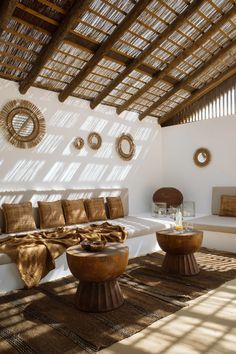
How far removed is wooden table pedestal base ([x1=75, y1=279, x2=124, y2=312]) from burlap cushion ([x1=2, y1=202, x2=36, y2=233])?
64.8 inches

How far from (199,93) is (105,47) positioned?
2.70m

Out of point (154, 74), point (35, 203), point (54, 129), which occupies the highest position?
point (154, 74)

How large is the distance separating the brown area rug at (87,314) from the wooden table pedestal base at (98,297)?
0.19ft

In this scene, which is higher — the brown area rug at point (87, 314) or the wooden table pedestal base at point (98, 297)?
the wooden table pedestal base at point (98, 297)

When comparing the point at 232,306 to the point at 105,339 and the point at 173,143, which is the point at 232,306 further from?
the point at 173,143

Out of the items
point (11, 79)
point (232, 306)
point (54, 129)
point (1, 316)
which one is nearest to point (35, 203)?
point (54, 129)

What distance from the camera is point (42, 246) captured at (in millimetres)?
3428

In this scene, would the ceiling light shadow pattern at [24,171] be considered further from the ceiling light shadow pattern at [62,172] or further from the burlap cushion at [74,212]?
the burlap cushion at [74,212]

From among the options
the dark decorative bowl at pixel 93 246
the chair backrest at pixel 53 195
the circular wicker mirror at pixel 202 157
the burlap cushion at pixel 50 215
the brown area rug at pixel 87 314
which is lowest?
the brown area rug at pixel 87 314

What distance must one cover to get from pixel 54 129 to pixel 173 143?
2.89 meters

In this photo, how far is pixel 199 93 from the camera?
6348mm

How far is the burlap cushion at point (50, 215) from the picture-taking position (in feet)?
14.7

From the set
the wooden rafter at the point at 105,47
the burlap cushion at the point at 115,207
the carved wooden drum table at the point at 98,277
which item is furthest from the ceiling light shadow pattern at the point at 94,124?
the carved wooden drum table at the point at 98,277

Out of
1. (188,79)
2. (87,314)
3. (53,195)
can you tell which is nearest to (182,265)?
(87,314)
